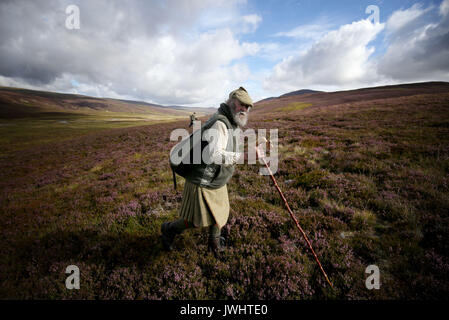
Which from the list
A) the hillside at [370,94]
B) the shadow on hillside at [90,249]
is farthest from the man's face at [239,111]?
the hillside at [370,94]

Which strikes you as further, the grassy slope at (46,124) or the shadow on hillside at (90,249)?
the grassy slope at (46,124)

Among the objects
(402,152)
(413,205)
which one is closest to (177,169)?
(413,205)

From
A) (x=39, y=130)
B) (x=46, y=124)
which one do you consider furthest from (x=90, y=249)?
A: (x=46, y=124)

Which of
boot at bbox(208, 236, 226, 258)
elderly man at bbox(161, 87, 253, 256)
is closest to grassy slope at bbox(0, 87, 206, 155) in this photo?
elderly man at bbox(161, 87, 253, 256)

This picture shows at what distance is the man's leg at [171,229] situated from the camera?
3338 mm

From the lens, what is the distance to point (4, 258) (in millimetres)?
3691

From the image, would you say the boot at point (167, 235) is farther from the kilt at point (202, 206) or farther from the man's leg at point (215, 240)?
the man's leg at point (215, 240)

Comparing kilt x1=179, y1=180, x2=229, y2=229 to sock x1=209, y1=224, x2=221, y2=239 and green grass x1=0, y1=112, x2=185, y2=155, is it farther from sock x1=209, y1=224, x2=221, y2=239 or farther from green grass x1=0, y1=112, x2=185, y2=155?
green grass x1=0, y1=112, x2=185, y2=155

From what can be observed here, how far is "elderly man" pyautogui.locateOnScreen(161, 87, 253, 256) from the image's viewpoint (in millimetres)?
2791

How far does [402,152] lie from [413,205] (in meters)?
4.56

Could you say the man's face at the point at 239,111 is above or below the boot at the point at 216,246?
above

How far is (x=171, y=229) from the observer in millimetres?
3480

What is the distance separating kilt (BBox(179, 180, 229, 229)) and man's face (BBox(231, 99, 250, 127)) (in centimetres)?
141
